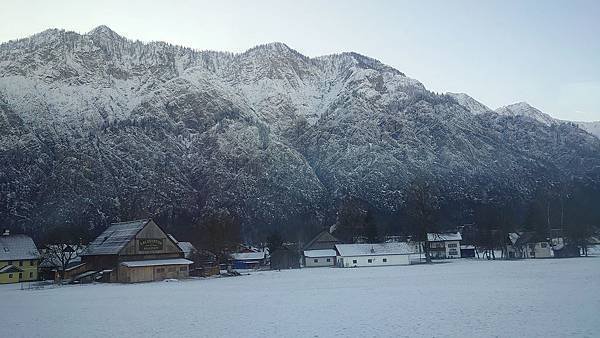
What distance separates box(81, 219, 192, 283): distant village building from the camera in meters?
59.9

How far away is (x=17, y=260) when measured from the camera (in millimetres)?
73438

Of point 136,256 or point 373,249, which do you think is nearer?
point 136,256

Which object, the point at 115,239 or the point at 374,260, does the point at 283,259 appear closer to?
the point at 374,260

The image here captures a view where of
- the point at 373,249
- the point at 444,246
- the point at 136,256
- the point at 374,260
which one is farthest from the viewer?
the point at 444,246

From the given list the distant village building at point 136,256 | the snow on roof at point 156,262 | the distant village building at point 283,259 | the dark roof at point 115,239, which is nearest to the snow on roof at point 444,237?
the distant village building at point 283,259

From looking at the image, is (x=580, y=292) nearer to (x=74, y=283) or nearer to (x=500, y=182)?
(x=74, y=283)

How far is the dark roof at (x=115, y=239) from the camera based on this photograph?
63344 mm

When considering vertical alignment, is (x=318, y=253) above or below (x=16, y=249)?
below

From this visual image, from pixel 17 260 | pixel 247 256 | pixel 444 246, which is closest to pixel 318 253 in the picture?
pixel 247 256

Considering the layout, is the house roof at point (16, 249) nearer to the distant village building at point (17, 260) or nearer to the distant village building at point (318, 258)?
the distant village building at point (17, 260)

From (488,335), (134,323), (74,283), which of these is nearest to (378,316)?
(488,335)

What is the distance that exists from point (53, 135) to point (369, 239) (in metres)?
143

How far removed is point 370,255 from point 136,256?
38.8 meters

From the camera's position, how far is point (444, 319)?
A: 20344 millimetres
